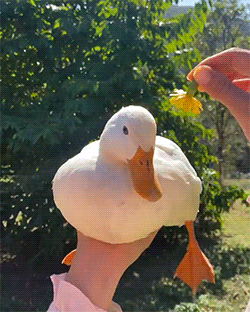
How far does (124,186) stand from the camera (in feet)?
2.82

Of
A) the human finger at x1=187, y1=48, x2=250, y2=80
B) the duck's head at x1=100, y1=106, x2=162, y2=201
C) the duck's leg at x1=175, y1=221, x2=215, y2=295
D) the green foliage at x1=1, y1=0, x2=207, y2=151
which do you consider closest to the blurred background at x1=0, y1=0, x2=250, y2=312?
the green foliage at x1=1, y1=0, x2=207, y2=151

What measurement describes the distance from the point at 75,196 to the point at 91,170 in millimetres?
63

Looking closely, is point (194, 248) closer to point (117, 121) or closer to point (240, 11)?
point (117, 121)

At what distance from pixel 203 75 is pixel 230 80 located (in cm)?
4

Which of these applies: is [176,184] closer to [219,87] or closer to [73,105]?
[219,87]

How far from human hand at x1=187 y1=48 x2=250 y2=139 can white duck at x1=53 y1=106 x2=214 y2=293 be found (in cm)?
17

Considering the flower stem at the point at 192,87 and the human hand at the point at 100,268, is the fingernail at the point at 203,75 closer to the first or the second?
the flower stem at the point at 192,87

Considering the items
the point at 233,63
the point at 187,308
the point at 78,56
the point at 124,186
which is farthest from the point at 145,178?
the point at 78,56

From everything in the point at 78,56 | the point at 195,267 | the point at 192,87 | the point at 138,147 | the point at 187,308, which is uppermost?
the point at 192,87

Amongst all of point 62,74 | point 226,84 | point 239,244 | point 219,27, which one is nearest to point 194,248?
point 226,84

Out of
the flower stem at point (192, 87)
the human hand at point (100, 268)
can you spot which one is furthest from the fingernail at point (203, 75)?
the human hand at point (100, 268)

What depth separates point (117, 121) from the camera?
879mm

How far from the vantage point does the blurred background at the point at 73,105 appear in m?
2.23

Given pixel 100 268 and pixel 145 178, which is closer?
pixel 145 178
